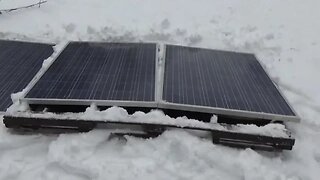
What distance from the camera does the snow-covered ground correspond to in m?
4.35

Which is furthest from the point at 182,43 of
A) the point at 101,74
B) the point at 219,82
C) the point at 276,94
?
the point at 276,94

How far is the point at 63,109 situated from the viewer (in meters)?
4.99

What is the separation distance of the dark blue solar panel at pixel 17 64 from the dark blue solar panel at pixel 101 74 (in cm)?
38

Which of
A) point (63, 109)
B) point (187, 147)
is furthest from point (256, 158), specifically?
point (63, 109)

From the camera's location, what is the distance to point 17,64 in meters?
6.20

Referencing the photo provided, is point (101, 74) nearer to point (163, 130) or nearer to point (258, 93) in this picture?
point (163, 130)

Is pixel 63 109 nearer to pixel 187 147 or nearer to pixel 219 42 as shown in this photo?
pixel 187 147

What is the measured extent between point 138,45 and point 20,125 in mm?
2755

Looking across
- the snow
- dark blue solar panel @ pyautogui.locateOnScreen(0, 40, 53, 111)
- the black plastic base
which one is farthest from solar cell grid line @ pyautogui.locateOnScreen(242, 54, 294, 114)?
dark blue solar panel @ pyautogui.locateOnScreen(0, 40, 53, 111)

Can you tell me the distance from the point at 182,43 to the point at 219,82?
7.30ft

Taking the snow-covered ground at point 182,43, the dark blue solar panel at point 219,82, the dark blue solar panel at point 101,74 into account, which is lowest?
the snow-covered ground at point 182,43

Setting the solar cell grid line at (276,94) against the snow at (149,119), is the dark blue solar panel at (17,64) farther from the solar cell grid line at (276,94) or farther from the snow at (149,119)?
the solar cell grid line at (276,94)

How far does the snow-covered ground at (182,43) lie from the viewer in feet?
14.3

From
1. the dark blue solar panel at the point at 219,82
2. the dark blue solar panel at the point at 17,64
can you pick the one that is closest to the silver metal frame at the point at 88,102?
the dark blue solar panel at the point at 219,82
